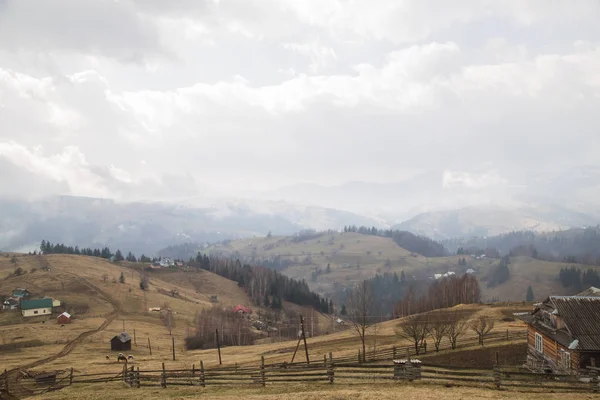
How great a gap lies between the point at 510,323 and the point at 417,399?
218 ft

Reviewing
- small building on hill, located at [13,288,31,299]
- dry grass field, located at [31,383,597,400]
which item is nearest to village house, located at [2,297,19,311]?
small building on hill, located at [13,288,31,299]

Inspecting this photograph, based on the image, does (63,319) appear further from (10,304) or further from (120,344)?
(120,344)

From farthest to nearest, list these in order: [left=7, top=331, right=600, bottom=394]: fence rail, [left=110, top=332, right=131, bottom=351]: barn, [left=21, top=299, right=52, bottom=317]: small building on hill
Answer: [left=21, top=299, right=52, bottom=317]: small building on hill → [left=110, top=332, right=131, bottom=351]: barn → [left=7, top=331, right=600, bottom=394]: fence rail

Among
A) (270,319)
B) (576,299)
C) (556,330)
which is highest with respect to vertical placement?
(576,299)

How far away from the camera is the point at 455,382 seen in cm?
3828

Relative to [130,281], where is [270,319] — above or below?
below

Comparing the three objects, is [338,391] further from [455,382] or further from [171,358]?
[171,358]

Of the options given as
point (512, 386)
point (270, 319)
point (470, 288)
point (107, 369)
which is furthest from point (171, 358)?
point (470, 288)

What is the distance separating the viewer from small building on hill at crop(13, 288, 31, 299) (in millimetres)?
145375

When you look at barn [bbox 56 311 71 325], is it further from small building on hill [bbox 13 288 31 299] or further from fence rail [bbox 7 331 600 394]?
fence rail [bbox 7 331 600 394]

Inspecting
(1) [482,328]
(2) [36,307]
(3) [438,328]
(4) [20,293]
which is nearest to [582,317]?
(1) [482,328]

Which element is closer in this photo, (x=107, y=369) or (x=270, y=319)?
(x=107, y=369)

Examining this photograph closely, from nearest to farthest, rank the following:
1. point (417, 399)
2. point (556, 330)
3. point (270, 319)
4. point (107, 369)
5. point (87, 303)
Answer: point (417, 399)
point (556, 330)
point (107, 369)
point (87, 303)
point (270, 319)

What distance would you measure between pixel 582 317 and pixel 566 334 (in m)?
2.50
